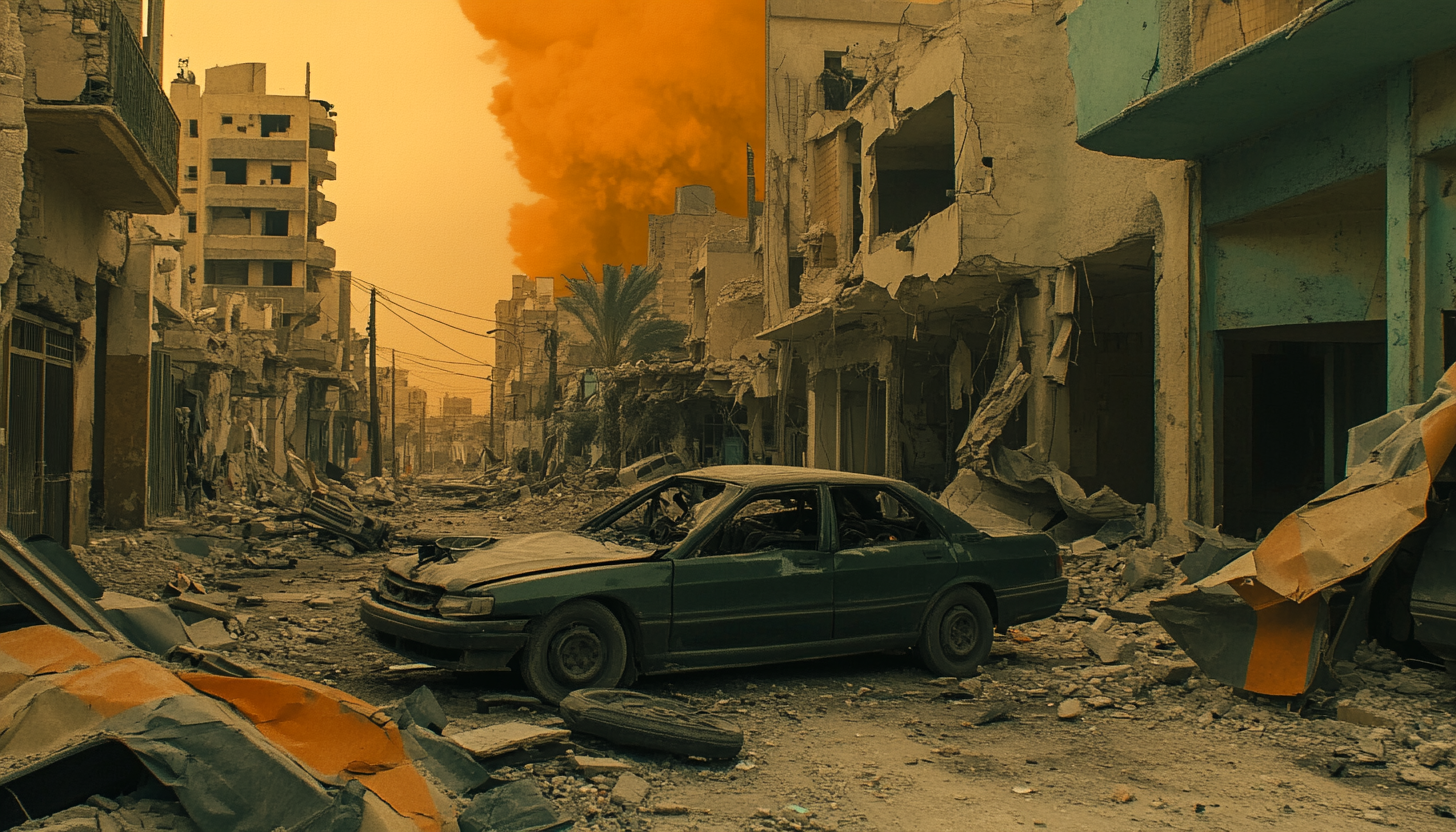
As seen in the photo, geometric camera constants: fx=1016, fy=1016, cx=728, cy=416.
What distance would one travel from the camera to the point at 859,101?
56.4 feet

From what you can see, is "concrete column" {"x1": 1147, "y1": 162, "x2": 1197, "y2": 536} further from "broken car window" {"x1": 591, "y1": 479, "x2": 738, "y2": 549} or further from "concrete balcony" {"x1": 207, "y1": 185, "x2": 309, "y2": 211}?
"concrete balcony" {"x1": 207, "y1": 185, "x2": 309, "y2": 211}

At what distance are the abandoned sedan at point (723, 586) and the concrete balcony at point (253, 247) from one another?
1913 inches

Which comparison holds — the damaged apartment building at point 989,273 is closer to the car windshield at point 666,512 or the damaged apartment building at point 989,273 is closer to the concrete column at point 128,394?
the car windshield at point 666,512

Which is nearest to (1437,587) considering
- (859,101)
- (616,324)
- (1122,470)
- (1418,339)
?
(1418,339)

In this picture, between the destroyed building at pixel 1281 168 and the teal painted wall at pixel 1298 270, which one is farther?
the teal painted wall at pixel 1298 270

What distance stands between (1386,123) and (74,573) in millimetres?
10023

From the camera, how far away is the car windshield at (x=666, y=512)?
→ 20.9ft

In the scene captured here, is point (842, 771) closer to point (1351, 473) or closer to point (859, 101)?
point (1351, 473)

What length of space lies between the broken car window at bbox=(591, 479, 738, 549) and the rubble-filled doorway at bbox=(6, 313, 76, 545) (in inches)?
283

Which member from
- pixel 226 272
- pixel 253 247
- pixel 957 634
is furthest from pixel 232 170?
pixel 957 634

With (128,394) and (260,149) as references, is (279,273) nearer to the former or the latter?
(260,149)

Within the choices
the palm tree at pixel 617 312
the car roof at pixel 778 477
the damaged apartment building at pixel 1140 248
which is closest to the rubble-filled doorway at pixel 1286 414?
the damaged apartment building at pixel 1140 248

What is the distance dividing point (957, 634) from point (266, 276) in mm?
51058

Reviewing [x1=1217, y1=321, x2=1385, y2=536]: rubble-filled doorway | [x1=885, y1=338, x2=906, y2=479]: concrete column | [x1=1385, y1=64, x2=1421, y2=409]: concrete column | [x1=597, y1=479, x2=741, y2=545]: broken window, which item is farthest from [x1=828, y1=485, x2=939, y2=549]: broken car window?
[x1=885, y1=338, x2=906, y2=479]: concrete column
